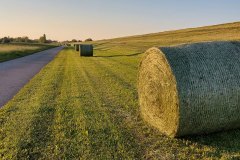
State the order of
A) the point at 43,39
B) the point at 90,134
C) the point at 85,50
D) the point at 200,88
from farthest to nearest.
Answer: the point at 43,39, the point at 85,50, the point at 90,134, the point at 200,88

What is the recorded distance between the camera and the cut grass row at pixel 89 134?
20.4ft

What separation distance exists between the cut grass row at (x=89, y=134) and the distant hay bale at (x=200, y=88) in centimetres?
38

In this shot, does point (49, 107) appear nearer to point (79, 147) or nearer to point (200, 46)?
point (79, 147)

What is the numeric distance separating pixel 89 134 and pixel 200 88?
2.65m

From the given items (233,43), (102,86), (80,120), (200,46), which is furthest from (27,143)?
(102,86)

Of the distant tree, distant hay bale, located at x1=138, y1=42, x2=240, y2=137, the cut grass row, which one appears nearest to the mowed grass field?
the cut grass row

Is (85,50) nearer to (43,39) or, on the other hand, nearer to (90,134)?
(90,134)

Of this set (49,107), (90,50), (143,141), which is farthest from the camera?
(90,50)

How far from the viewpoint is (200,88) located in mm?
6359

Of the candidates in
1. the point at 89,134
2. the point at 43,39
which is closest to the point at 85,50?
the point at 89,134

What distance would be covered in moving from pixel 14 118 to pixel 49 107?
139 cm

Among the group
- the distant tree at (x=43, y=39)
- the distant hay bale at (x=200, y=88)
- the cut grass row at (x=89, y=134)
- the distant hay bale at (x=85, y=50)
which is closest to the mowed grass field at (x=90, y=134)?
the cut grass row at (x=89, y=134)

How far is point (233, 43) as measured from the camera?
7191mm

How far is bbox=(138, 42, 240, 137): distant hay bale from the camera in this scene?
638cm
